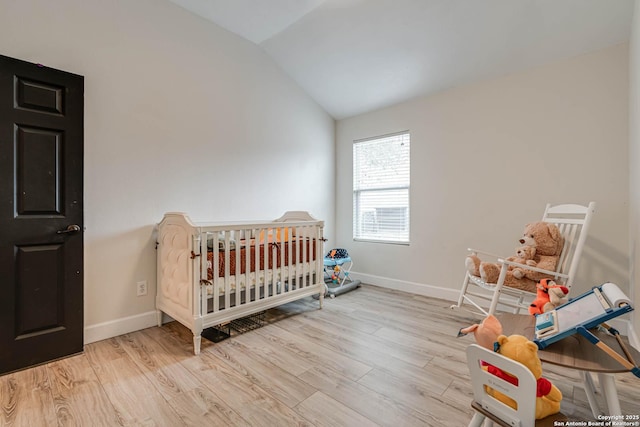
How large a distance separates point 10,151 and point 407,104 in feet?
10.6

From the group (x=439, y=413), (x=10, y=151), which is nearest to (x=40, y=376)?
(x=10, y=151)

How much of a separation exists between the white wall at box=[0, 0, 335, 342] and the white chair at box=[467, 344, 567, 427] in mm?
2274

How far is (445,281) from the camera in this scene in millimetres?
2906

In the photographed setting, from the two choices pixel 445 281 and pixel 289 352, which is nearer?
pixel 289 352

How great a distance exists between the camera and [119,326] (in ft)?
6.93

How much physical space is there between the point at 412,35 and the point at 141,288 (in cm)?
301

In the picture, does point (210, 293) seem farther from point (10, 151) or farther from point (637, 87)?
point (637, 87)

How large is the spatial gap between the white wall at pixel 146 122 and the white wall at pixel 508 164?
60.5 inches

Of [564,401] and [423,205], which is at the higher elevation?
[423,205]

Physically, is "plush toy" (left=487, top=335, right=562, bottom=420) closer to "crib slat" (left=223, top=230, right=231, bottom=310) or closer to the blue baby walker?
"crib slat" (left=223, top=230, right=231, bottom=310)

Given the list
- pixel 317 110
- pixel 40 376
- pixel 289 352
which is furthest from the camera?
pixel 317 110

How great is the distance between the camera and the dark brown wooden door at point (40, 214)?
1616 mm

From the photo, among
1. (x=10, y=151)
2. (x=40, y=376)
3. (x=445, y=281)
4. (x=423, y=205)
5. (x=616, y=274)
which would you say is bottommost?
(x=40, y=376)

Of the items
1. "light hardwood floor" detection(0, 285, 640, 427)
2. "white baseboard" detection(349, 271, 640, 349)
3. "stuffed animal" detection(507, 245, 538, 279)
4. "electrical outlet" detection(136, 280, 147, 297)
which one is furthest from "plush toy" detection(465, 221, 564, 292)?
"electrical outlet" detection(136, 280, 147, 297)
